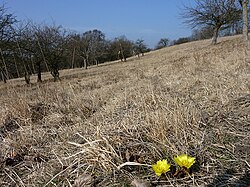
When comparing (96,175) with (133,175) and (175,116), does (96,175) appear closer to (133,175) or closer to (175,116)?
(133,175)

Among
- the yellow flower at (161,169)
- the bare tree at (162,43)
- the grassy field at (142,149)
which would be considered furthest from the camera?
the bare tree at (162,43)

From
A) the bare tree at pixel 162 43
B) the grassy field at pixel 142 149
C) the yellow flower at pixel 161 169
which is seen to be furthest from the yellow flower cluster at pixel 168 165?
the bare tree at pixel 162 43

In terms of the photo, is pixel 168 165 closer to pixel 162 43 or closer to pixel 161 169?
pixel 161 169

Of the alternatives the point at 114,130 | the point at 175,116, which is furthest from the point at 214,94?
the point at 114,130

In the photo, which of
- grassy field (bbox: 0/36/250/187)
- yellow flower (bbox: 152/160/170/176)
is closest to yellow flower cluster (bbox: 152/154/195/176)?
yellow flower (bbox: 152/160/170/176)

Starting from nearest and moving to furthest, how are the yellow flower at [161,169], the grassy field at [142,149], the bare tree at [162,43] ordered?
the yellow flower at [161,169], the grassy field at [142,149], the bare tree at [162,43]

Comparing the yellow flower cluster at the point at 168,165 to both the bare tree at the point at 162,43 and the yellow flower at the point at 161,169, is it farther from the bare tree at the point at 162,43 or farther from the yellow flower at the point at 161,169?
the bare tree at the point at 162,43

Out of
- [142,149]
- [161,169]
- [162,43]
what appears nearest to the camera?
[161,169]

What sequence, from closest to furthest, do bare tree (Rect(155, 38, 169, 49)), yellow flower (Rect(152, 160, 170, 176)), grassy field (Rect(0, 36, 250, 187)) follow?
yellow flower (Rect(152, 160, 170, 176)) < grassy field (Rect(0, 36, 250, 187)) < bare tree (Rect(155, 38, 169, 49))

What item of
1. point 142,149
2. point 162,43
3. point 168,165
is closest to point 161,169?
point 168,165

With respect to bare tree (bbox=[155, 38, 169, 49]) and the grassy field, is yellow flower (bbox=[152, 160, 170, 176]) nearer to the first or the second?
the grassy field

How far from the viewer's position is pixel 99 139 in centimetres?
225

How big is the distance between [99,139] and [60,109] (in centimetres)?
252

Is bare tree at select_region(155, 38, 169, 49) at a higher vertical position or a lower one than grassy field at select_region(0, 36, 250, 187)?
higher
